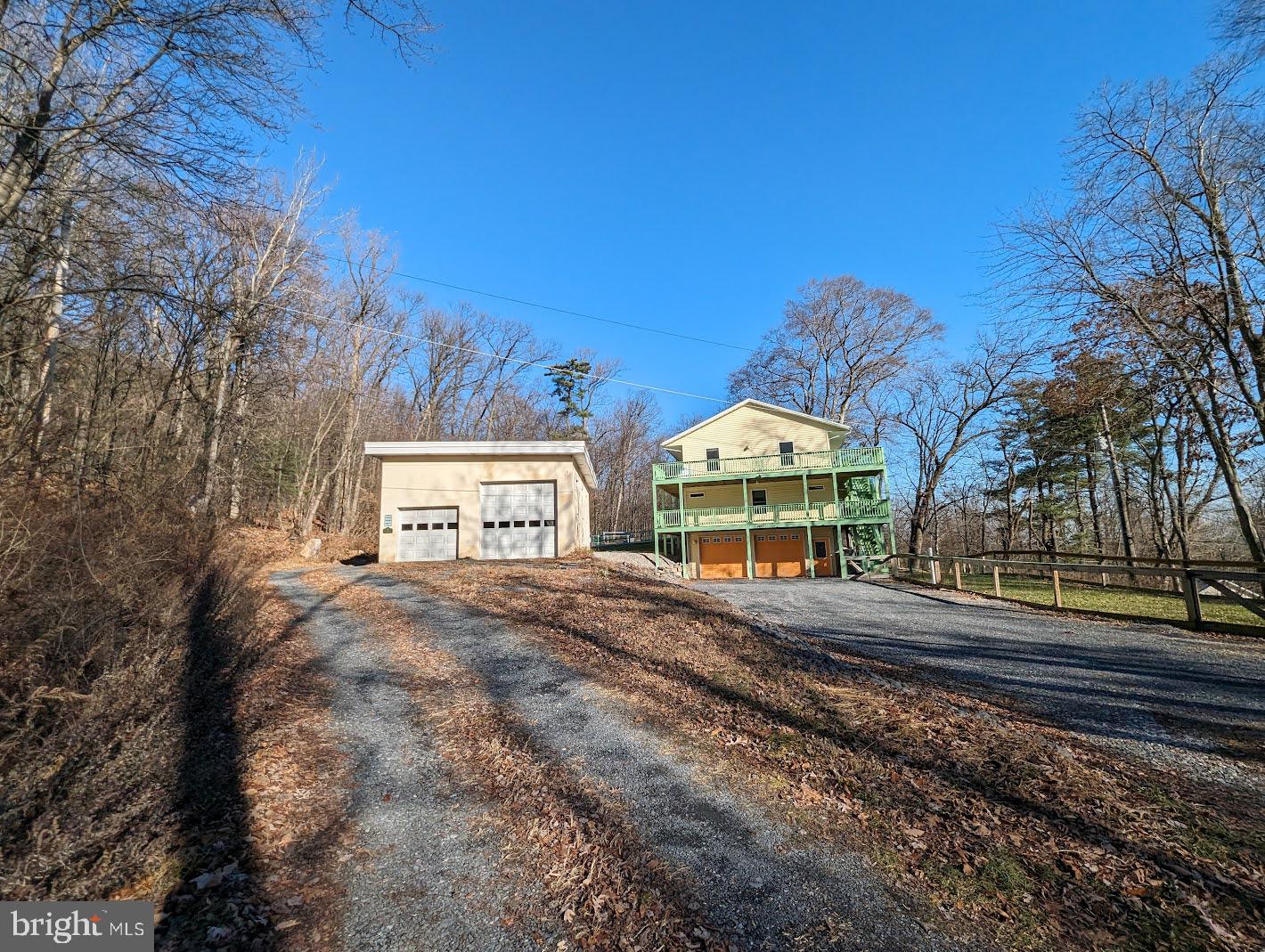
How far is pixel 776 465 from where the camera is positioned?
76.0ft

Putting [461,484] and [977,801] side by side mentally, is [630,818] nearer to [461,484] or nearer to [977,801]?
[977,801]

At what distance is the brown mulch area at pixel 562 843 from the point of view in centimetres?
225

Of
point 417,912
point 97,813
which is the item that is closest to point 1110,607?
point 417,912

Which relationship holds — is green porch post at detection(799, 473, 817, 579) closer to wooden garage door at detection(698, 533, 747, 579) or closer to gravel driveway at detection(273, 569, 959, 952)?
wooden garage door at detection(698, 533, 747, 579)

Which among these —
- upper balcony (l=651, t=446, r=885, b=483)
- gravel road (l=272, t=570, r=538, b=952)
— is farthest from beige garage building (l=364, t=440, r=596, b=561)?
gravel road (l=272, t=570, r=538, b=952)

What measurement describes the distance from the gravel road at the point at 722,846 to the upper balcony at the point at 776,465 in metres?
17.6

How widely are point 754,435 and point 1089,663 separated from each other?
62.4ft

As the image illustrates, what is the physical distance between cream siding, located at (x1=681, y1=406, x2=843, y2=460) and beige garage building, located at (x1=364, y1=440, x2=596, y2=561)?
27.4 ft

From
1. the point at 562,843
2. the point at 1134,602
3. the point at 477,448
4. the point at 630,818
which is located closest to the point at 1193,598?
the point at 1134,602

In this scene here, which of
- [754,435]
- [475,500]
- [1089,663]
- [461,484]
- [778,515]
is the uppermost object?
[754,435]

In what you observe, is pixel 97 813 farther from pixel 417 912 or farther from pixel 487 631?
pixel 487 631

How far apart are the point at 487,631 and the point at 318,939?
526 centimetres

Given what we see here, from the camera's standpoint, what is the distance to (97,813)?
261 centimetres

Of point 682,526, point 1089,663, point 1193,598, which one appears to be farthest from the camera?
point 682,526
